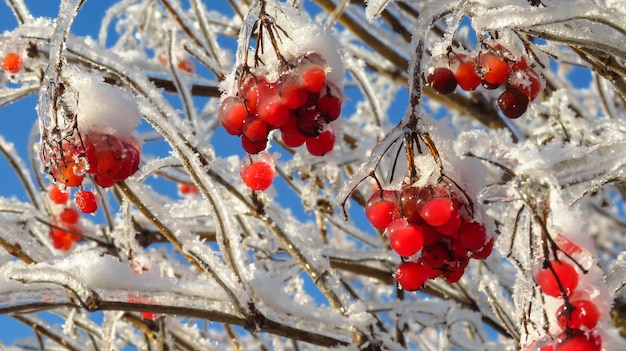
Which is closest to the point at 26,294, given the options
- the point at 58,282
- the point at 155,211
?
the point at 58,282

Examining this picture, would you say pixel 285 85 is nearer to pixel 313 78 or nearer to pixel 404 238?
pixel 313 78

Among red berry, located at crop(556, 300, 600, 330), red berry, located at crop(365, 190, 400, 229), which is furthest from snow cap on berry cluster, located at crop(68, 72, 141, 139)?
red berry, located at crop(556, 300, 600, 330)

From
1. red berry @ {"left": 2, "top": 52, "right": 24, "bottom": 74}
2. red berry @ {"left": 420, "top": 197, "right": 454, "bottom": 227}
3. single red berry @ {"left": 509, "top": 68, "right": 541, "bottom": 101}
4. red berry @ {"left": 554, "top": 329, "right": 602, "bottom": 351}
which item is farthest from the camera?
Result: red berry @ {"left": 2, "top": 52, "right": 24, "bottom": 74}

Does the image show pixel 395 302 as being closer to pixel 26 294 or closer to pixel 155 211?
pixel 155 211

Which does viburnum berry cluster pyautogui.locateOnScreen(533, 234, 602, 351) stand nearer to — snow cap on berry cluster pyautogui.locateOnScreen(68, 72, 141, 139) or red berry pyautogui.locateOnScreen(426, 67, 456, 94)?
red berry pyautogui.locateOnScreen(426, 67, 456, 94)

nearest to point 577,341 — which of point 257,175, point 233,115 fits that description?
point 233,115
